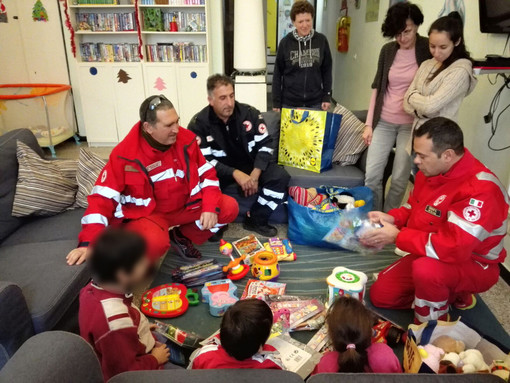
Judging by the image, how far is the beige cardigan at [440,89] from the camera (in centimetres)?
223

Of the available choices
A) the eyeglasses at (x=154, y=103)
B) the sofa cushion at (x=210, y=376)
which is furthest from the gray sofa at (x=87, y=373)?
the eyeglasses at (x=154, y=103)

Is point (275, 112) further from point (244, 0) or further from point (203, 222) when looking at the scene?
point (244, 0)

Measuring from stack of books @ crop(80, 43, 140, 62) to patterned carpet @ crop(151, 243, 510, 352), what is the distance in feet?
11.1

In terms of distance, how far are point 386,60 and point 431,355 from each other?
77.7 inches

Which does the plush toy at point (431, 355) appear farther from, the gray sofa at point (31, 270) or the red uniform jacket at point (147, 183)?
the gray sofa at point (31, 270)

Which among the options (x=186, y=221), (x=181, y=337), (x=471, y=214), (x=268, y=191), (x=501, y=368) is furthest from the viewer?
(x=268, y=191)

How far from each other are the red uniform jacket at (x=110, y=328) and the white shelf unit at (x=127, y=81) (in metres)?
4.02

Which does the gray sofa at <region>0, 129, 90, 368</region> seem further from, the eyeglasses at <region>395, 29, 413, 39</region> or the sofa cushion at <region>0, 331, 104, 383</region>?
the eyeglasses at <region>395, 29, 413, 39</region>

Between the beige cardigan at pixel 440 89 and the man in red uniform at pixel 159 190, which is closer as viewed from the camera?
the man in red uniform at pixel 159 190

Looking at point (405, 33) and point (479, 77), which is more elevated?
point (405, 33)

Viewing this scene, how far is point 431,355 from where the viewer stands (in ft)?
4.90

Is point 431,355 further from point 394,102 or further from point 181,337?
point 394,102

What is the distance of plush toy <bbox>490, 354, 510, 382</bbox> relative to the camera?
1.28 metres

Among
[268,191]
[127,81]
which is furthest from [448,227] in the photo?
[127,81]
